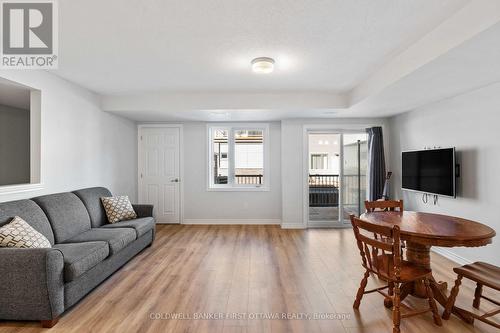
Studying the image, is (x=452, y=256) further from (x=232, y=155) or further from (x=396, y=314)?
(x=232, y=155)

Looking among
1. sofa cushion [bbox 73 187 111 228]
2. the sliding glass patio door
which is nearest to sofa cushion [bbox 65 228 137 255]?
sofa cushion [bbox 73 187 111 228]

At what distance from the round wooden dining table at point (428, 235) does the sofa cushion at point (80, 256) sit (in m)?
2.70

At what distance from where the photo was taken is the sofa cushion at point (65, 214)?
9.22ft

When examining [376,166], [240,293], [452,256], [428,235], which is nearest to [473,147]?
[452,256]

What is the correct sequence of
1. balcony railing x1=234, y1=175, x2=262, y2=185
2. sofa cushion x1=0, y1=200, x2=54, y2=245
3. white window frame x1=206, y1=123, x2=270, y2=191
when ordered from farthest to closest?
balcony railing x1=234, y1=175, x2=262, y2=185
white window frame x1=206, y1=123, x2=270, y2=191
sofa cushion x1=0, y1=200, x2=54, y2=245

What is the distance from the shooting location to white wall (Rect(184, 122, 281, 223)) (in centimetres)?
538

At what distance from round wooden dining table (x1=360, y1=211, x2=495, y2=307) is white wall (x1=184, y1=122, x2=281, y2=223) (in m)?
2.95

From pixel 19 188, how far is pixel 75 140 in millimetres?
1076

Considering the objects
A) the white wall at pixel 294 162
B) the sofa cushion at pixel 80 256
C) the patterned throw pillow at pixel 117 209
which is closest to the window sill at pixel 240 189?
the white wall at pixel 294 162

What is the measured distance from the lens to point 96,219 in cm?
353

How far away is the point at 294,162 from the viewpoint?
5.06 m

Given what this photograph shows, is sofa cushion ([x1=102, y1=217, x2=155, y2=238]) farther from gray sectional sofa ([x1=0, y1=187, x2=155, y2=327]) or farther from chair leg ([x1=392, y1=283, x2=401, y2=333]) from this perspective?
chair leg ([x1=392, y1=283, x2=401, y2=333])

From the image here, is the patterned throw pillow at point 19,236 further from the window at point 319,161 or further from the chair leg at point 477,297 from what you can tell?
the window at point 319,161

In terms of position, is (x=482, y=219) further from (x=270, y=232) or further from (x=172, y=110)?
(x=172, y=110)
